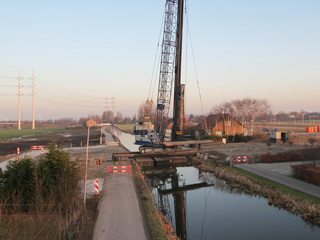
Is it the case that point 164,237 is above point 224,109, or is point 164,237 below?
below

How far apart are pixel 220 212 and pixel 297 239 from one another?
452 cm

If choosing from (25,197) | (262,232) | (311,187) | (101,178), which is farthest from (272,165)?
(25,197)

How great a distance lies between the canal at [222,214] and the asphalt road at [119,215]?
237 centimetres

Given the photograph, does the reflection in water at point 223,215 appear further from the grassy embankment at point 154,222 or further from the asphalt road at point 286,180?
the asphalt road at point 286,180

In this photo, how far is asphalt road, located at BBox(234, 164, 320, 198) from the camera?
54.1 ft

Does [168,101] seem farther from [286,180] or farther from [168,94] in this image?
[286,180]

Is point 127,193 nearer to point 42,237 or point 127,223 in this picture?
point 127,223

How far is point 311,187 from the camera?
677 inches

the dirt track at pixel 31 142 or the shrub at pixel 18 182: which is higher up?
the shrub at pixel 18 182

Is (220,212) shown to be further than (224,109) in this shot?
No

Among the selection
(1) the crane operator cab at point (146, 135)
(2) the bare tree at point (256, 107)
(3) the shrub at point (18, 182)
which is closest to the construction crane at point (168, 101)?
(1) the crane operator cab at point (146, 135)

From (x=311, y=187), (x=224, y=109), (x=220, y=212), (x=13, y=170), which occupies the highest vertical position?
(x=224, y=109)

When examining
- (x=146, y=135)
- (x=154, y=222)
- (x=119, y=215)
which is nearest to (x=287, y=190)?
(x=154, y=222)

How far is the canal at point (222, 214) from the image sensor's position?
41.1 ft
